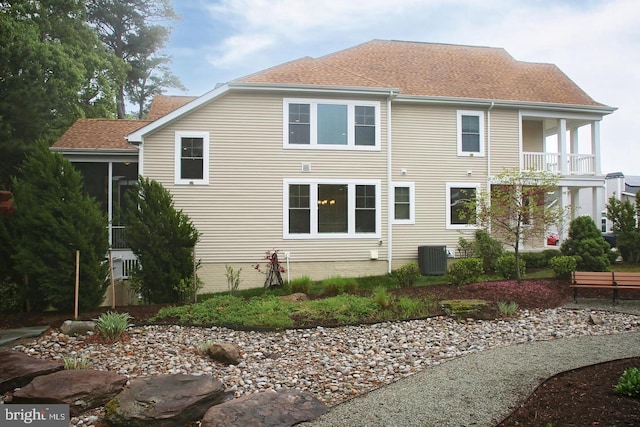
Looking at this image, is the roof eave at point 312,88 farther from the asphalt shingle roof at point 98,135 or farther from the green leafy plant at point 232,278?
the green leafy plant at point 232,278

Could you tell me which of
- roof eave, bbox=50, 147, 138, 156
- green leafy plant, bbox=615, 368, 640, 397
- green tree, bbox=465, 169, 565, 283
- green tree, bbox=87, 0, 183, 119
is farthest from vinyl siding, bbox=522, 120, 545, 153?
green tree, bbox=87, 0, 183, 119

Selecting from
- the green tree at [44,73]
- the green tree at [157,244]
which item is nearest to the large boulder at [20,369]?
the green tree at [157,244]

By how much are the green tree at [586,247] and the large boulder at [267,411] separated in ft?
33.4

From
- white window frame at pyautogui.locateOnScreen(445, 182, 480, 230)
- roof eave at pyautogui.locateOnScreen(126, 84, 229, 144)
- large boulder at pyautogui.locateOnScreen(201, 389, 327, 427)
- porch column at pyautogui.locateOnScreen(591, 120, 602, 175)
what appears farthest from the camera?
porch column at pyautogui.locateOnScreen(591, 120, 602, 175)

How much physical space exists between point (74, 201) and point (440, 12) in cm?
868

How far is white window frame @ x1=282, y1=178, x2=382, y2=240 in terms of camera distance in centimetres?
1370

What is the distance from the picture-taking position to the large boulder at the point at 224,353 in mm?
6000

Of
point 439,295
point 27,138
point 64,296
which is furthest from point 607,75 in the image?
point 27,138

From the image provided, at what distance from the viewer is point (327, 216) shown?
1395 centimetres

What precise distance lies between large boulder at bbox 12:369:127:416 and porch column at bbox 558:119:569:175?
17.0 meters

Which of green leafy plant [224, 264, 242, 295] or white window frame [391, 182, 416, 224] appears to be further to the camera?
white window frame [391, 182, 416, 224]

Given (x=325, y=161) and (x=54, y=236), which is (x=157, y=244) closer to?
(x=54, y=236)

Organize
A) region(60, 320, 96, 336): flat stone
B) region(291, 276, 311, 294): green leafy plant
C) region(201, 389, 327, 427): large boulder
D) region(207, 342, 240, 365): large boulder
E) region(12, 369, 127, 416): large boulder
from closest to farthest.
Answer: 1. region(201, 389, 327, 427): large boulder
2. region(12, 369, 127, 416): large boulder
3. region(207, 342, 240, 365): large boulder
4. region(60, 320, 96, 336): flat stone
5. region(291, 276, 311, 294): green leafy plant

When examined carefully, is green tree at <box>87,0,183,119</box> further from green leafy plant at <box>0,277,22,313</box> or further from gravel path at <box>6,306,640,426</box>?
gravel path at <box>6,306,640,426</box>
